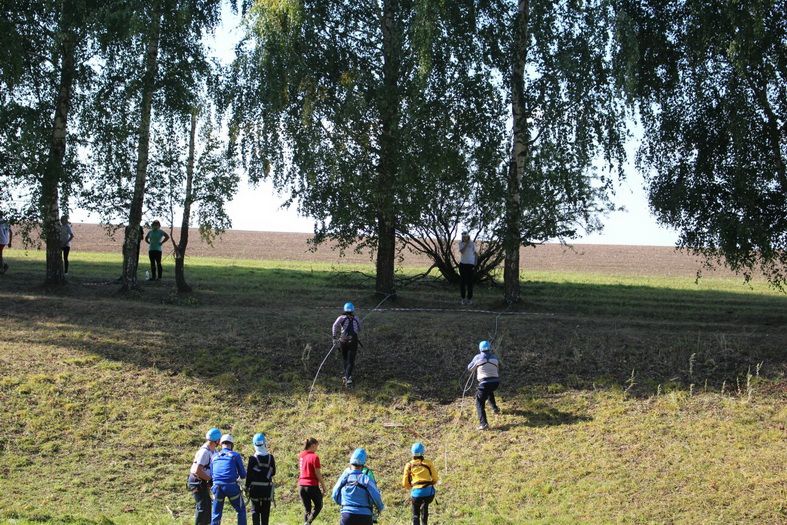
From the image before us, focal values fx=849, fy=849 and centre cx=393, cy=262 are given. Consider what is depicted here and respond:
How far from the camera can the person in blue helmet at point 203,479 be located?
41.1 ft

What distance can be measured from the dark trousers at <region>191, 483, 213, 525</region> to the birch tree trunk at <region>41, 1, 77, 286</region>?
14326 millimetres

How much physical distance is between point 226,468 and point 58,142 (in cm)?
1598

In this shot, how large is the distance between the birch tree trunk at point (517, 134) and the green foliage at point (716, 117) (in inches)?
113

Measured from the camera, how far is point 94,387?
61.4ft

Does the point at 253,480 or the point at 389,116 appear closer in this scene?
the point at 253,480

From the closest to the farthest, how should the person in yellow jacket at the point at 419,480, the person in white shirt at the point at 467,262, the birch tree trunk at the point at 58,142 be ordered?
the person in yellow jacket at the point at 419,480
the birch tree trunk at the point at 58,142
the person in white shirt at the point at 467,262

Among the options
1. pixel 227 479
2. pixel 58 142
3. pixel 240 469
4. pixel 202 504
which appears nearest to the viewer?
pixel 227 479

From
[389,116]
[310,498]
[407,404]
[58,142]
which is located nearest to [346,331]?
[407,404]

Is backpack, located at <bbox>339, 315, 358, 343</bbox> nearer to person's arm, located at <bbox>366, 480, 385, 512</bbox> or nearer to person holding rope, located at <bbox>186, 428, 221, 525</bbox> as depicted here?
person holding rope, located at <bbox>186, 428, 221, 525</bbox>

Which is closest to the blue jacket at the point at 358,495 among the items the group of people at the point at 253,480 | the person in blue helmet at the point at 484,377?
the group of people at the point at 253,480

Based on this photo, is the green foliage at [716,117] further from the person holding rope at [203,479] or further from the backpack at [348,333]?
the person holding rope at [203,479]

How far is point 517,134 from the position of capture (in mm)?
23594

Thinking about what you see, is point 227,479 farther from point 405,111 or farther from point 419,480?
point 405,111

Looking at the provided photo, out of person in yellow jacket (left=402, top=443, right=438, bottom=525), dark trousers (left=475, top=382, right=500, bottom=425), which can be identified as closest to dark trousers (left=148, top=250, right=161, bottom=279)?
dark trousers (left=475, top=382, right=500, bottom=425)
